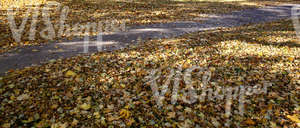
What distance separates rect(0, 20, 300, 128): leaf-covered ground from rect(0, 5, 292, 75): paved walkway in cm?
74

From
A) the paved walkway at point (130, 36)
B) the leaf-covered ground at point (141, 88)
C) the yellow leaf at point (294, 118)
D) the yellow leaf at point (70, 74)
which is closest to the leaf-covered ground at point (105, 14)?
the paved walkway at point (130, 36)

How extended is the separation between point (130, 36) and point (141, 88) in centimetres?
462

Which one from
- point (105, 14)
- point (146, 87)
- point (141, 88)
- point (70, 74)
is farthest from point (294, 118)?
point (105, 14)

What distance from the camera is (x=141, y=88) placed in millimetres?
4910

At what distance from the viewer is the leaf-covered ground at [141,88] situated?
3.88 m

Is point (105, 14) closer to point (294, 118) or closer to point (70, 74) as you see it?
point (70, 74)

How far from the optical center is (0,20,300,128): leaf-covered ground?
388cm

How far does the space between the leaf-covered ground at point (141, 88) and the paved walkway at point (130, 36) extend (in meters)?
0.74

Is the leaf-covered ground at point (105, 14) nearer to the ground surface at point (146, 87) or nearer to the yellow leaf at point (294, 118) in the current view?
the ground surface at point (146, 87)

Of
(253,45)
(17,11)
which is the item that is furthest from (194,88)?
(17,11)

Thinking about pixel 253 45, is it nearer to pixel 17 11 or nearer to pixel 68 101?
pixel 68 101

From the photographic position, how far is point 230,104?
433 cm

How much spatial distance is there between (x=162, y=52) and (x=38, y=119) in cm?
444

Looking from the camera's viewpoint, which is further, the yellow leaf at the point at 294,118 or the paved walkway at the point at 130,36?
the paved walkway at the point at 130,36
